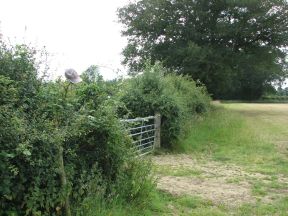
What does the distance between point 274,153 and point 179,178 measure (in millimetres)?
4698

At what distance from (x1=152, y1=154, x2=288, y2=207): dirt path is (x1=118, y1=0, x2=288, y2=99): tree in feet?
64.9

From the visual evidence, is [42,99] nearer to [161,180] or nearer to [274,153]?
[161,180]

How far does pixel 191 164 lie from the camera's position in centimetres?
1000

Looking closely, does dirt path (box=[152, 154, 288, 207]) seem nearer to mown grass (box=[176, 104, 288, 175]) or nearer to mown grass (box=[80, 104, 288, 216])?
mown grass (box=[80, 104, 288, 216])

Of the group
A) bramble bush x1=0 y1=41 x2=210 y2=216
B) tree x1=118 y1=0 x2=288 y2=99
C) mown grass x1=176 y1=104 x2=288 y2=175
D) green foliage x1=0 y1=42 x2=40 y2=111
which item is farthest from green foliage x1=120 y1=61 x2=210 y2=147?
tree x1=118 y1=0 x2=288 y2=99

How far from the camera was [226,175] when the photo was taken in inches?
346

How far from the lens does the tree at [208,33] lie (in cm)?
2986

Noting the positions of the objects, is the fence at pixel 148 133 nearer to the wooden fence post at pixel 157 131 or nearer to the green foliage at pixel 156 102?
the wooden fence post at pixel 157 131

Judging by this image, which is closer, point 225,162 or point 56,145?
point 56,145

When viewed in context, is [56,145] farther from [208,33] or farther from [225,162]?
[208,33]

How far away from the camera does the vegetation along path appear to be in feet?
21.1

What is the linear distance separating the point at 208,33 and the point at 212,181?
2441 cm

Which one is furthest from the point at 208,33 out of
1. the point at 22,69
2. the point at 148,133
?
the point at 22,69

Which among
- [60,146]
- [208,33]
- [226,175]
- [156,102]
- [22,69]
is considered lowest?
[226,175]
